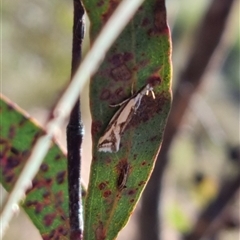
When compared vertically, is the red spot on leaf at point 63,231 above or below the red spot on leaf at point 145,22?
below

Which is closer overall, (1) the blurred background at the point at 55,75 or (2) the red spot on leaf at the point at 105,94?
(2) the red spot on leaf at the point at 105,94

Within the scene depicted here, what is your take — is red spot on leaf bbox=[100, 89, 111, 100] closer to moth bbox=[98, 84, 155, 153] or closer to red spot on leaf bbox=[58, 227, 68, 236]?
moth bbox=[98, 84, 155, 153]

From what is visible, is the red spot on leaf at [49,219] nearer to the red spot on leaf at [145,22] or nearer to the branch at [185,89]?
the red spot on leaf at [145,22]

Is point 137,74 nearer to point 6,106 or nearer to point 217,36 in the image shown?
point 6,106

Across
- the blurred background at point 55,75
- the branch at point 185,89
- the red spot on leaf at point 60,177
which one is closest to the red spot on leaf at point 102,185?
the red spot on leaf at point 60,177

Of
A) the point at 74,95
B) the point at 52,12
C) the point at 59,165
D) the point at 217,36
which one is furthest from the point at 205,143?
the point at 74,95
